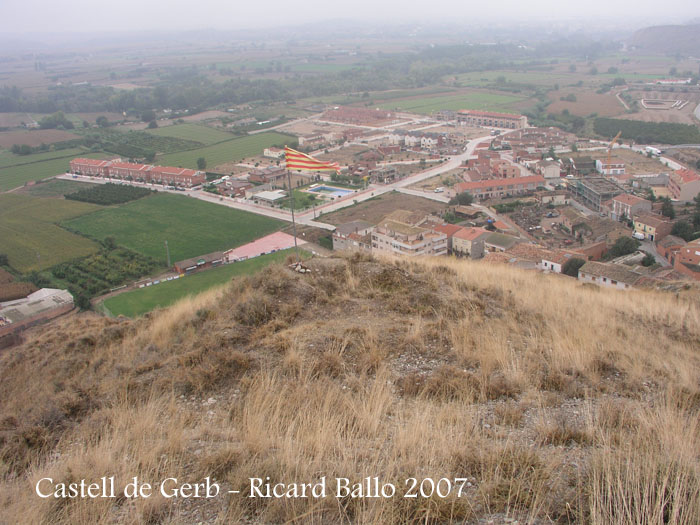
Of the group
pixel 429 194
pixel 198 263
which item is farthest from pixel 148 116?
pixel 198 263

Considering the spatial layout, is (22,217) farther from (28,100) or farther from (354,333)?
(28,100)

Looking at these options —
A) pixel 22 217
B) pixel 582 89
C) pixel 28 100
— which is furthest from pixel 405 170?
pixel 28 100

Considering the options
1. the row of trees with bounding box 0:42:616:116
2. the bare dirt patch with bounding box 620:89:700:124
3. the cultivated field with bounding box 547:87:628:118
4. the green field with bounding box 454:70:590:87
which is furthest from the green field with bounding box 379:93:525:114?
the bare dirt patch with bounding box 620:89:700:124

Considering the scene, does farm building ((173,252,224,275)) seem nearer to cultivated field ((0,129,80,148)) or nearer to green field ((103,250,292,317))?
green field ((103,250,292,317))

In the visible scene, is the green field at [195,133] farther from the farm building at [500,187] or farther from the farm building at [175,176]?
the farm building at [500,187]

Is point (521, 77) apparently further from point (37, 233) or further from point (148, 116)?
point (37, 233)

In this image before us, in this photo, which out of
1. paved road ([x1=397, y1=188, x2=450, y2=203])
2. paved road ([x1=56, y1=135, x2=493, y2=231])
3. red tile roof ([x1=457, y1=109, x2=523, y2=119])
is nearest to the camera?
paved road ([x1=56, y1=135, x2=493, y2=231])
